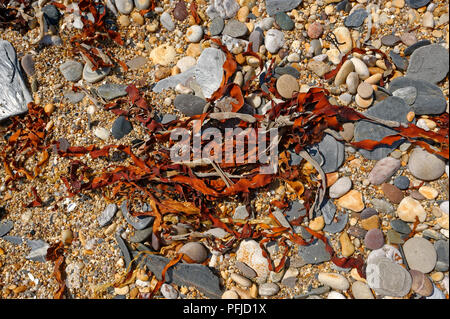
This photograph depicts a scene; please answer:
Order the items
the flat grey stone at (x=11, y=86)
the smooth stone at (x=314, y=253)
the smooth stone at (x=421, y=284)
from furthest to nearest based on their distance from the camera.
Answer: the flat grey stone at (x=11, y=86), the smooth stone at (x=314, y=253), the smooth stone at (x=421, y=284)

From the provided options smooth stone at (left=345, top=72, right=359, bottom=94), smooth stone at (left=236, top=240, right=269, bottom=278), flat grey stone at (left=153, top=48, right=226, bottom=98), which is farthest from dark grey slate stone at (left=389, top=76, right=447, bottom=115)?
smooth stone at (left=236, top=240, right=269, bottom=278)

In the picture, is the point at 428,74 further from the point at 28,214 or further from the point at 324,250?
the point at 28,214

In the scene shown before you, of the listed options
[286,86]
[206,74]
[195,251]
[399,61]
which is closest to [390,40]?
[399,61]

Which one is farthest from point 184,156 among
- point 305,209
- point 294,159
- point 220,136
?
point 305,209

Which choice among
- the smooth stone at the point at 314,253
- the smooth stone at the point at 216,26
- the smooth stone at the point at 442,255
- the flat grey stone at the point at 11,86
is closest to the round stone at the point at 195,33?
the smooth stone at the point at 216,26

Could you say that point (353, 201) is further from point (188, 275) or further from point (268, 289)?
point (188, 275)

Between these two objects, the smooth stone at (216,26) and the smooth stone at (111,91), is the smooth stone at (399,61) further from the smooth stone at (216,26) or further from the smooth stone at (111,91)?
the smooth stone at (111,91)
